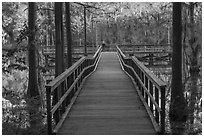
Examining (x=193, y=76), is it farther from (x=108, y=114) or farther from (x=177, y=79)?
(x=108, y=114)

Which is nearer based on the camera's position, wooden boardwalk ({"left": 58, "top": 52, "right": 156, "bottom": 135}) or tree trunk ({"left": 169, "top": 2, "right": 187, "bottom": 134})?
wooden boardwalk ({"left": 58, "top": 52, "right": 156, "bottom": 135})

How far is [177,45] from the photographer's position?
462 inches

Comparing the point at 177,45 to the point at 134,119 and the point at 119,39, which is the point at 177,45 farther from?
the point at 119,39

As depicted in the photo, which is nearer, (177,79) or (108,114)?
(108,114)

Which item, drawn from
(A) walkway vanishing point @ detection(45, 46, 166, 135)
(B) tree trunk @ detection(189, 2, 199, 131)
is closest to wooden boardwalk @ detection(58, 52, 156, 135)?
(A) walkway vanishing point @ detection(45, 46, 166, 135)

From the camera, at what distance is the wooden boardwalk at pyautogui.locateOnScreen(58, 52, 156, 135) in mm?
7076

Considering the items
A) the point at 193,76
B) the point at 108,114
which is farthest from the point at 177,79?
the point at 193,76

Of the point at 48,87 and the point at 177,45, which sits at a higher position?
the point at 177,45

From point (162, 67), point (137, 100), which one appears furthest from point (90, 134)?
point (162, 67)

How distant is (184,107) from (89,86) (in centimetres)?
314

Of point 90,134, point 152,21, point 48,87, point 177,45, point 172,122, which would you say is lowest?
point 172,122

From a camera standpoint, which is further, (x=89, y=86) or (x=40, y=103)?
(x=40, y=103)

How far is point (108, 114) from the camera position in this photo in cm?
835

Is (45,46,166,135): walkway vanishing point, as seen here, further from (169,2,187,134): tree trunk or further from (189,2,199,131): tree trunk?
(189,2,199,131): tree trunk
